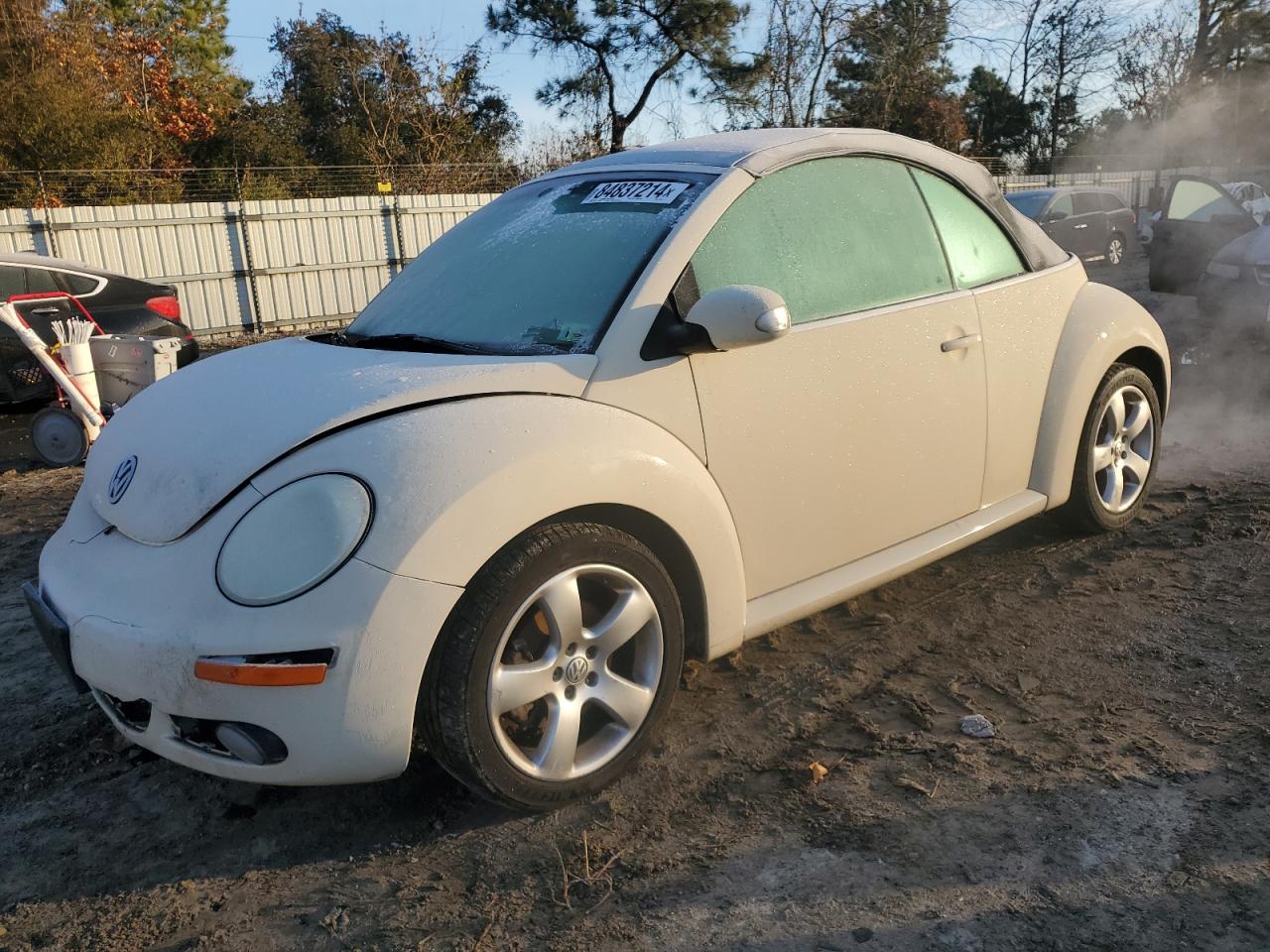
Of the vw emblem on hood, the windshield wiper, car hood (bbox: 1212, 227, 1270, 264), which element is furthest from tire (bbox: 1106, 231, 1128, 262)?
the vw emblem on hood

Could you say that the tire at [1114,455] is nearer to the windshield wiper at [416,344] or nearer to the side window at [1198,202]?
the windshield wiper at [416,344]

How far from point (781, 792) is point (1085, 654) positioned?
4.39 feet

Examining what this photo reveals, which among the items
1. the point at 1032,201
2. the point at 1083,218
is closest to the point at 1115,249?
the point at 1083,218

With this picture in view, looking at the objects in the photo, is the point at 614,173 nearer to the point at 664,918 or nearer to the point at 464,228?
the point at 464,228

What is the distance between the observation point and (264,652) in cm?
223

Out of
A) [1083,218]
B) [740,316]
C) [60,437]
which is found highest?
[740,316]

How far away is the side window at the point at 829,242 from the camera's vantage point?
3.10 m

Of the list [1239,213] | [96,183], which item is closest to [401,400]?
[1239,213]

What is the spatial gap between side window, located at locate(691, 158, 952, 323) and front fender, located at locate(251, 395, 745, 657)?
0.60 meters

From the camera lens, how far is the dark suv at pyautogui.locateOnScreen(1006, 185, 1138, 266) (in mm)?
17547

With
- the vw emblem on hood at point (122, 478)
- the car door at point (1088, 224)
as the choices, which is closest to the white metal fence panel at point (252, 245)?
the car door at point (1088, 224)

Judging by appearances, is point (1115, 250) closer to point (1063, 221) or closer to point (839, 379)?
point (1063, 221)

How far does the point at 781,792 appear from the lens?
2725 millimetres

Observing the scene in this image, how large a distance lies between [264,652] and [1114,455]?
357 cm
